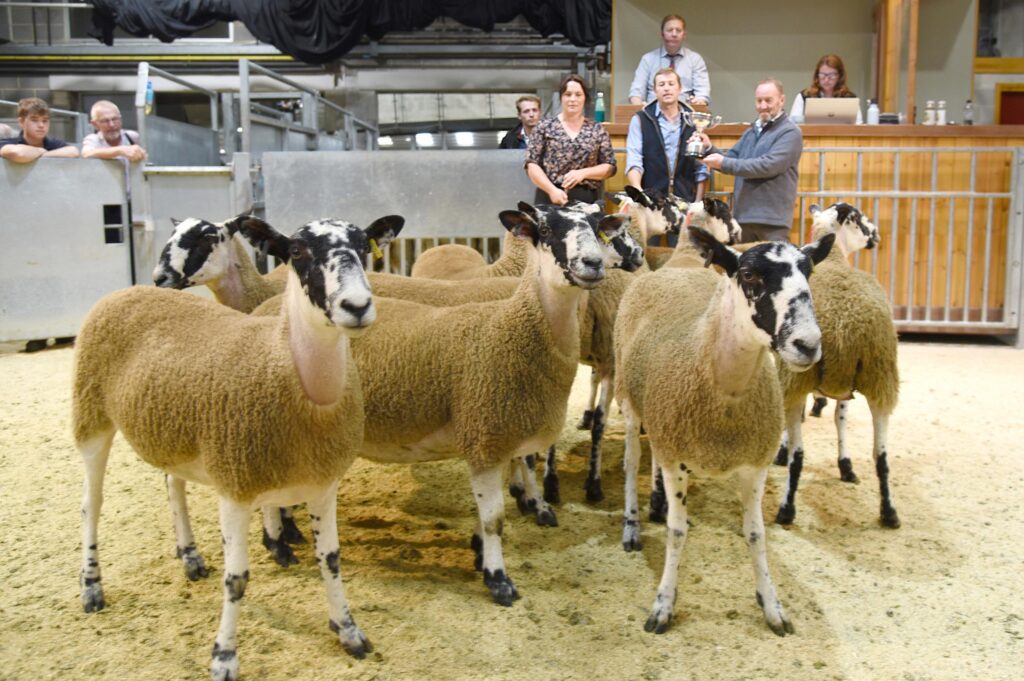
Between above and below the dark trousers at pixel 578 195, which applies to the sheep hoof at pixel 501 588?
below

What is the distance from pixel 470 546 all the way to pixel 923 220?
20.3 ft

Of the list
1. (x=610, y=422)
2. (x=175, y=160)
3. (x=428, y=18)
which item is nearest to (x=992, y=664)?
(x=610, y=422)

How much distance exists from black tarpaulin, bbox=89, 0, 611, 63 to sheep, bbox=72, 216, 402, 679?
35.7 feet

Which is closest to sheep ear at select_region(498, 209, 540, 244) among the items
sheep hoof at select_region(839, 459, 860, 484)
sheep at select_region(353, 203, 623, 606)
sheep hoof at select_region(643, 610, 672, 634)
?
sheep at select_region(353, 203, 623, 606)

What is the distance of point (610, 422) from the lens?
584cm

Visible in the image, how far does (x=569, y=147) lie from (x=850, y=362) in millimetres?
2478

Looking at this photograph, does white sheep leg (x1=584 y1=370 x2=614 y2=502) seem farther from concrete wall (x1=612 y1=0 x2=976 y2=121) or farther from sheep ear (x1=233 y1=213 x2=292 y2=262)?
concrete wall (x1=612 y1=0 x2=976 y2=121)

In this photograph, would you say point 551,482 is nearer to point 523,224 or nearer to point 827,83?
point 523,224

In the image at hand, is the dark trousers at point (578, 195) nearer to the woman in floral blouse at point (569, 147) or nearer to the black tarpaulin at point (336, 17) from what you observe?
the woman in floral blouse at point (569, 147)

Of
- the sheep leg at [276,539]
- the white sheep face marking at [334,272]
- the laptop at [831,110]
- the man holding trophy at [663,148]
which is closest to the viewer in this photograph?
the white sheep face marking at [334,272]

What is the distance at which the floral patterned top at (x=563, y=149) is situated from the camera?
563 centimetres

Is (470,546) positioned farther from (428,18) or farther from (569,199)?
(428,18)

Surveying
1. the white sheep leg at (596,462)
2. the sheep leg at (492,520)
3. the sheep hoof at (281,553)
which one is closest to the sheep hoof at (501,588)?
the sheep leg at (492,520)

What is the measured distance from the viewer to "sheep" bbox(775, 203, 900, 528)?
3875mm
